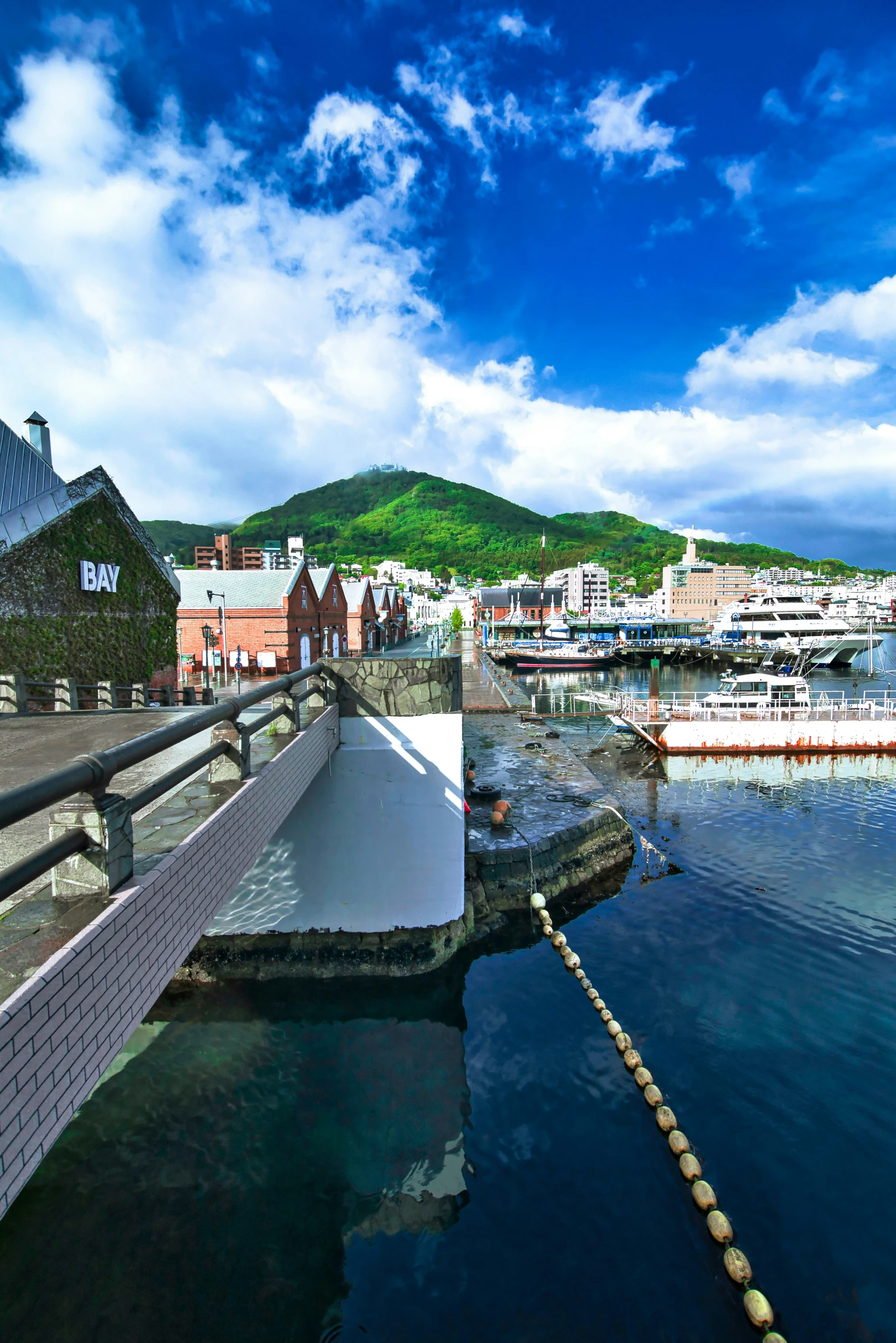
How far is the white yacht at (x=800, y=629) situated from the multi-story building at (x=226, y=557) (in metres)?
54.0

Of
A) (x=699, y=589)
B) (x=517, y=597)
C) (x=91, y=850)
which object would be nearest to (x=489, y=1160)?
(x=91, y=850)

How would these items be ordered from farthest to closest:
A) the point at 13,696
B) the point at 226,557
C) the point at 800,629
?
the point at 226,557 < the point at 800,629 < the point at 13,696

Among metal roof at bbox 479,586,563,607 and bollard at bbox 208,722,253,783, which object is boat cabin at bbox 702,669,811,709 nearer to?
bollard at bbox 208,722,253,783

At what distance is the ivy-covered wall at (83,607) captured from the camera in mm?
14711

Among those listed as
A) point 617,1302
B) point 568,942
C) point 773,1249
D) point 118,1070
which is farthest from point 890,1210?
point 118,1070

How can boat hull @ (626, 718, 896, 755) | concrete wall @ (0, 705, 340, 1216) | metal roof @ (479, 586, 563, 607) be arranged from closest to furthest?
1. concrete wall @ (0, 705, 340, 1216)
2. boat hull @ (626, 718, 896, 755)
3. metal roof @ (479, 586, 563, 607)

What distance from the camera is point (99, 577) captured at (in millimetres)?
16656

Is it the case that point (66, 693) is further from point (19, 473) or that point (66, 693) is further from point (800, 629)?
point (800, 629)

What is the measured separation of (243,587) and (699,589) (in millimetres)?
138775

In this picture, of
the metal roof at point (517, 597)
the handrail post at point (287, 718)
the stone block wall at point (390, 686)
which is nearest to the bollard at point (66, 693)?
the stone block wall at point (390, 686)

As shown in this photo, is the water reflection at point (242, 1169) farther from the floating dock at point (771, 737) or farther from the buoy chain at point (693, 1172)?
the floating dock at point (771, 737)

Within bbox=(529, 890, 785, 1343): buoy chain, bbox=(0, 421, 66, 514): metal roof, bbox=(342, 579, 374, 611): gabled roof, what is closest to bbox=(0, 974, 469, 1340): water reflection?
bbox=(529, 890, 785, 1343): buoy chain

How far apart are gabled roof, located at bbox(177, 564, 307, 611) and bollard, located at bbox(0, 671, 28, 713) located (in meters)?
19.8

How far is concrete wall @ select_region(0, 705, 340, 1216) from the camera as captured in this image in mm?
2596
